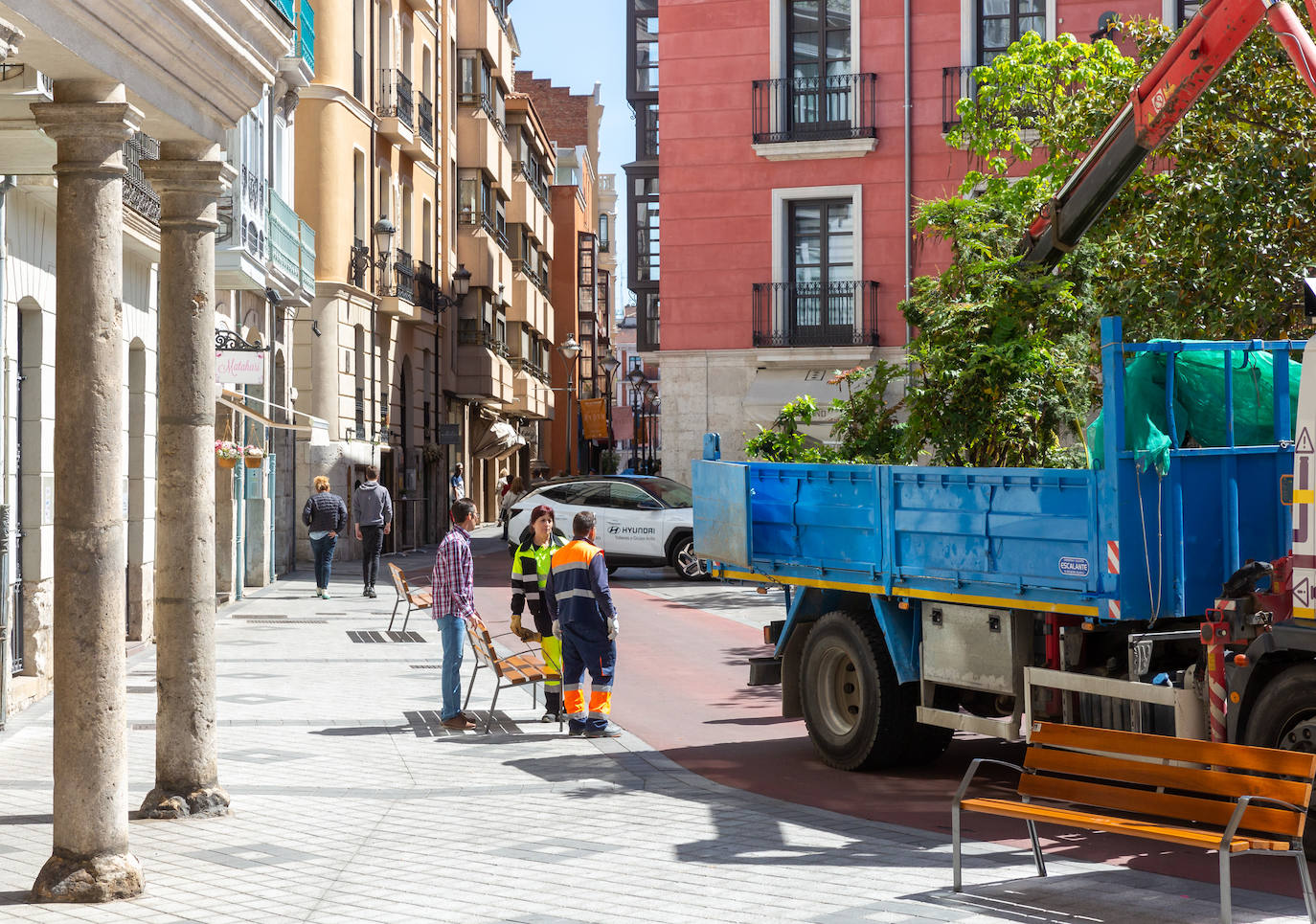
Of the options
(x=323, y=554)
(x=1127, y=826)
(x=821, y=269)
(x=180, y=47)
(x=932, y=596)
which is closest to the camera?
(x=1127, y=826)

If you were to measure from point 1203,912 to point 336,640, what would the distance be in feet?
43.6

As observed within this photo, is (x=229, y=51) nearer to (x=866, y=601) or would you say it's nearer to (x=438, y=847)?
(x=438, y=847)

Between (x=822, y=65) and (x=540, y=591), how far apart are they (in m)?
21.6

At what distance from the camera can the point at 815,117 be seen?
32875 millimetres

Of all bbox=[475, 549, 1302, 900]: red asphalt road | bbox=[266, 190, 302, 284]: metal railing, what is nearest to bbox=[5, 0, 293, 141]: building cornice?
bbox=[475, 549, 1302, 900]: red asphalt road

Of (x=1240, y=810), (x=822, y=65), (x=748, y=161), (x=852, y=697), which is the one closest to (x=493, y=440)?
(x=748, y=161)

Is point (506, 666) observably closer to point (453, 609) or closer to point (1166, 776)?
A: point (453, 609)

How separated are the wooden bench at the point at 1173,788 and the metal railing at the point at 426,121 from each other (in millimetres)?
35479

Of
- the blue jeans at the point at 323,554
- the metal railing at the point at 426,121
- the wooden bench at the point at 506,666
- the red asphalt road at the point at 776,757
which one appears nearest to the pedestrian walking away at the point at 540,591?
the wooden bench at the point at 506,666

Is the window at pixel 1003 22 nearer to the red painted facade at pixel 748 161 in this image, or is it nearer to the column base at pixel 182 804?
the red painted facade at pixel 748 161

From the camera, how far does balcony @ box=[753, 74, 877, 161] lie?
106 ft

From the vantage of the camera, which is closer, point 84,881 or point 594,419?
point 84,881

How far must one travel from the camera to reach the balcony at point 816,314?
32406 millimetres

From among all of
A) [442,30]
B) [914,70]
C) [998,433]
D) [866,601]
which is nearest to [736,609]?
[998,433]
